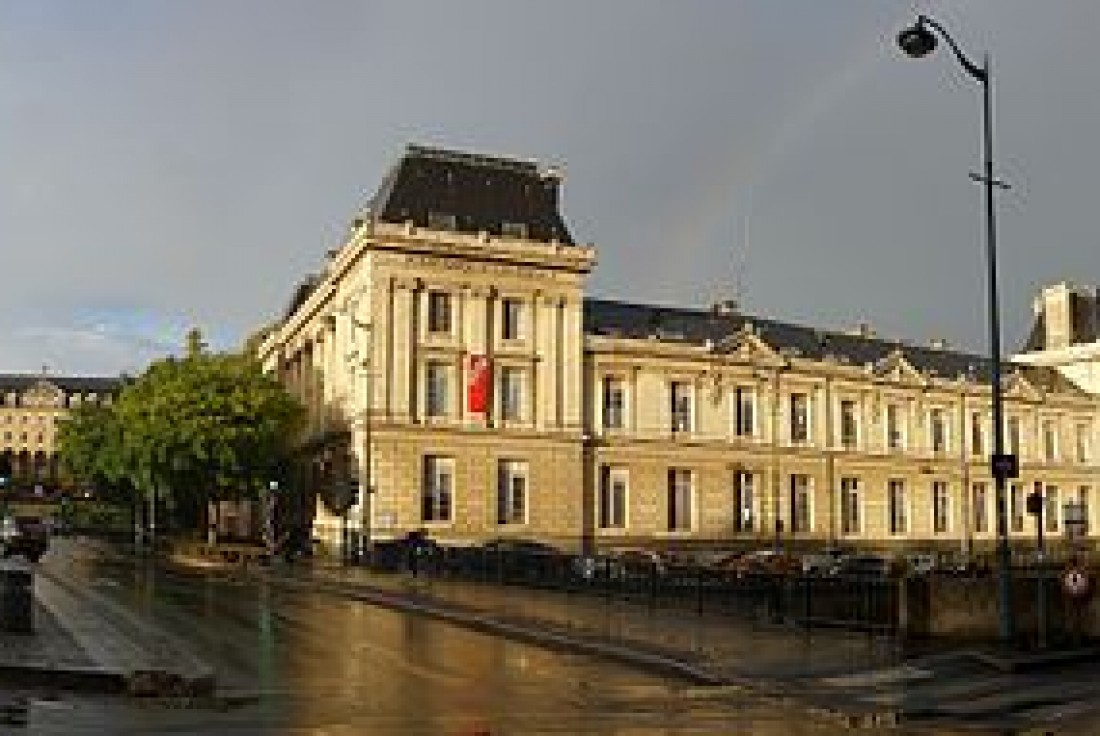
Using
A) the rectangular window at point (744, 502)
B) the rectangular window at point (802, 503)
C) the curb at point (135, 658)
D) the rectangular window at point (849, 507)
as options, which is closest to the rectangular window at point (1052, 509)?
the rectangular window at point (849, 507)

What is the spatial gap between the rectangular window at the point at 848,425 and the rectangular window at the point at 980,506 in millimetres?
14296

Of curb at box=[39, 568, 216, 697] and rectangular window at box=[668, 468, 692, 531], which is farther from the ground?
rectangular window at box=[668, 468, 692, 531]

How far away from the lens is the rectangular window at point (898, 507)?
93.5 m

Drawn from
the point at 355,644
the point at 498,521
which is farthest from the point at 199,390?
the point at 355,644

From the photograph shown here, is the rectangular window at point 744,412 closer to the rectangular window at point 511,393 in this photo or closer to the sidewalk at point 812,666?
the rectangular window at point 511,393

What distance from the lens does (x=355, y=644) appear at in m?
25.7

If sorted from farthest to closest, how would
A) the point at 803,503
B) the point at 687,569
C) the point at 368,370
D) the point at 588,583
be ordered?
the point at 803,503, the point at 368,370, the point at 588,583, the point at 687,569

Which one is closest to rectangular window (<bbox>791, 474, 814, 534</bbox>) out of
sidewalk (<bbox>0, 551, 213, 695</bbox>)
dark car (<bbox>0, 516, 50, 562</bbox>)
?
dark car (<bbox>0, 516, 50, 562</bbox>)

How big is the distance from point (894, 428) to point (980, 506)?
12410 millimetres

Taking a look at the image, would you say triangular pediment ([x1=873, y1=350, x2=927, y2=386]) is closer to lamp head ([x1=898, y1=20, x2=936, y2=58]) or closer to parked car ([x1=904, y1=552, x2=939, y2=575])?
parked car ([x1=904, y1=552, x2=939, y2=575])

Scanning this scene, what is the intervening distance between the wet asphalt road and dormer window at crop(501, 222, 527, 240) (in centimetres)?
4598

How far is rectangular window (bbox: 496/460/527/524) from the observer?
72000 millimetres

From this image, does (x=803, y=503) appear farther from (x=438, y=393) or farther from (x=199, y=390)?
(x=199, y=390)

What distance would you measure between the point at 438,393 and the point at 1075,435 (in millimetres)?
60831
